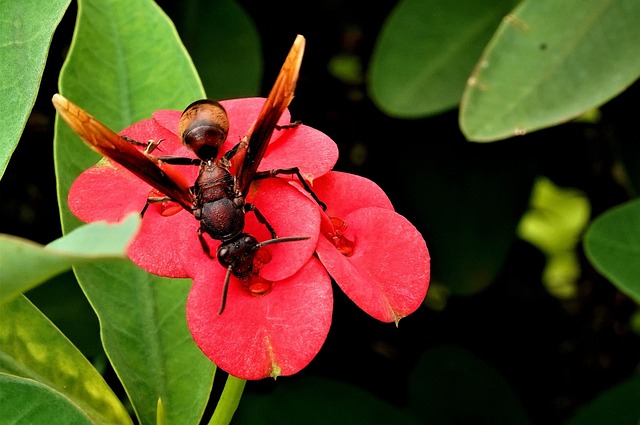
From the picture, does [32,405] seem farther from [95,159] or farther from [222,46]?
[222,46]

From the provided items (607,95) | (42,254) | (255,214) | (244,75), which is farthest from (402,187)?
(42,254)

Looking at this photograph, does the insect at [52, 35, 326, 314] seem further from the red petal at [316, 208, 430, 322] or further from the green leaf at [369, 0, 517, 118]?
the green leaf at [369, 0, 517, 118]

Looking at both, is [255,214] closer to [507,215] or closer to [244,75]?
[244,75]

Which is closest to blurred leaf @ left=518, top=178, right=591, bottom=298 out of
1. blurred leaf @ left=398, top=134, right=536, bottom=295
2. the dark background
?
the dark background

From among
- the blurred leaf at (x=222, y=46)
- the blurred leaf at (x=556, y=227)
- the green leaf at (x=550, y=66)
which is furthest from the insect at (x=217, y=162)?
the blurred leaf at (x=556, y=227)

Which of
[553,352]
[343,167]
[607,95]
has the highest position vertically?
[607,95]

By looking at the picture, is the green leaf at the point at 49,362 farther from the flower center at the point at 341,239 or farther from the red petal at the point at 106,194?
the flower center at the point at 341,239
